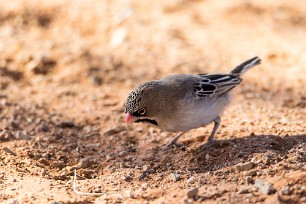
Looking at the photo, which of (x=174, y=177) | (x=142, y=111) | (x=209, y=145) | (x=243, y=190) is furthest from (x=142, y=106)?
(x=243, y=190)

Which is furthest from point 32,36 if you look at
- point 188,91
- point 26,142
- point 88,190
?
point 88,190

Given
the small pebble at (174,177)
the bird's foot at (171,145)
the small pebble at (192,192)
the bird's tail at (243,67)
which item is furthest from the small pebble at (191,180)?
the bird's tail at (243,67)

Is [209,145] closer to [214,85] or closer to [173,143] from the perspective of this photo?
[173,143]

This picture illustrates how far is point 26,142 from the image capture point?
7.25m

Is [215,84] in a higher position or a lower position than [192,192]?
higher

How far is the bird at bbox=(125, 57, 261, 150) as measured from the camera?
6.66 m

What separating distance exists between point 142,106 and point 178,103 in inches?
18.7

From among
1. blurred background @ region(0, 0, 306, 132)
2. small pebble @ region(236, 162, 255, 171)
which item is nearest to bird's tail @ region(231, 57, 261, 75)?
blurred background @ region(0, 0, 306, 132)

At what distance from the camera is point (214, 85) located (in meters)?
7.20

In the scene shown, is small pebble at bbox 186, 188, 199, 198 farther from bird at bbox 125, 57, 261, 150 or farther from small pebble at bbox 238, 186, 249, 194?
bird at bbox 125, 57, 261, 150

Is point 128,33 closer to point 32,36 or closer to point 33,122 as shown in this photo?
point 32,36

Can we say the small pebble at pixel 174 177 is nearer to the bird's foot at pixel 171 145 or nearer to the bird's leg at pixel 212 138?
the bird's leg at pixel 212 138

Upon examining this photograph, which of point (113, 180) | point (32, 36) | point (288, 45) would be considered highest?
point (32, 36)

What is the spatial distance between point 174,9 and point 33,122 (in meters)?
5.29
